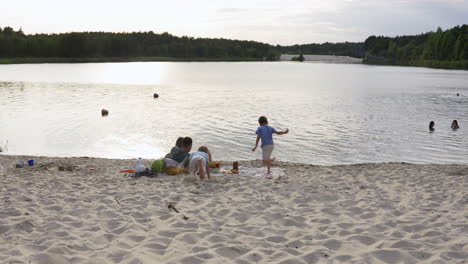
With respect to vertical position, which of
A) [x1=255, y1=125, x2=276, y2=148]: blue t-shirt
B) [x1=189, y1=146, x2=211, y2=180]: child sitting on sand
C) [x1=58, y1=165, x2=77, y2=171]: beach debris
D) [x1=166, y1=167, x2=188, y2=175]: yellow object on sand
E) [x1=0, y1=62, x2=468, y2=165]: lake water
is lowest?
[x1=0, y1=62, x2=468, y2=165]: lake water

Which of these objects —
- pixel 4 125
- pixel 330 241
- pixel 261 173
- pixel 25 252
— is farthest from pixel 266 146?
pixel 4 125

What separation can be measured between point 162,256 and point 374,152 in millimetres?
14138

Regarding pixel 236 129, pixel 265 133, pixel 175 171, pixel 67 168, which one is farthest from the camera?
pixel 236 129

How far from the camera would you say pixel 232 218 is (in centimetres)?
733

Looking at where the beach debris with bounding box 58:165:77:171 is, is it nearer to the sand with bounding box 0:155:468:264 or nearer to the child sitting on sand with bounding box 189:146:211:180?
the sand with bounding box 0:155:468:264

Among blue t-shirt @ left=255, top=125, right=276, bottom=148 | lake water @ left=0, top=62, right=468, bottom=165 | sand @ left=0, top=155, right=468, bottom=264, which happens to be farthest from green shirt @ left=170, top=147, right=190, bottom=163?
lake water @ left=0, top=62, right=468, bottom=165

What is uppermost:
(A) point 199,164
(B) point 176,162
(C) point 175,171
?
(A) point 199,164

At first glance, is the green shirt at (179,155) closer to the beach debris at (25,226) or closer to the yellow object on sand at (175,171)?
the yellow object on sand at (175,171)

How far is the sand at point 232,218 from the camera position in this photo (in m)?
5.65

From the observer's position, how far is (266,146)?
12.2 meters

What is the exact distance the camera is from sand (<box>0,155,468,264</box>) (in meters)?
5.65

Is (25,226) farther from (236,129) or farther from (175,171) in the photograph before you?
(236,129)

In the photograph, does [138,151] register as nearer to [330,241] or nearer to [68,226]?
[68,226]

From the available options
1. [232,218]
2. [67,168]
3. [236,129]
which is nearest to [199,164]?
[232,218]
